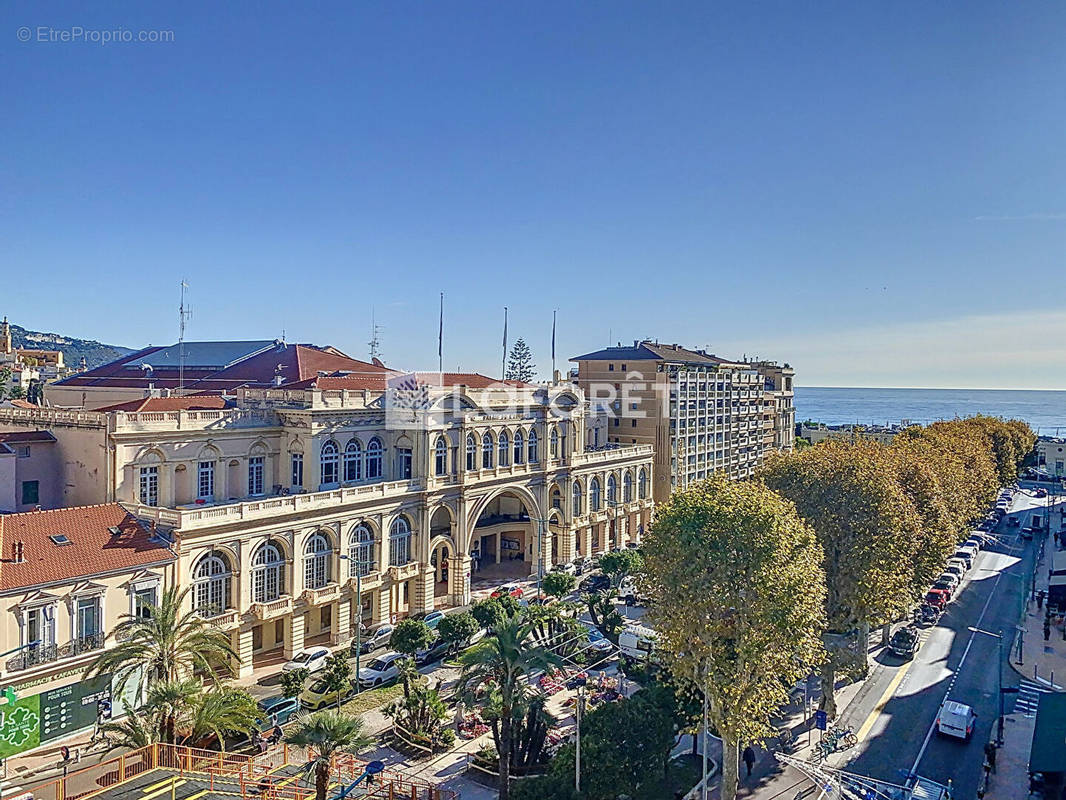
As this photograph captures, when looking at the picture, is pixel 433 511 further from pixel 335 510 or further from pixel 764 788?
pixel 764 788

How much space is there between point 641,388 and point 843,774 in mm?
50004

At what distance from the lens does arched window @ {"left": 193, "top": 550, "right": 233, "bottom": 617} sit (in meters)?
37.2

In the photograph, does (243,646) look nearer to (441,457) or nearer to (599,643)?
(441,457)

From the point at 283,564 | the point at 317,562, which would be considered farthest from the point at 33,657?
the point at 317,562

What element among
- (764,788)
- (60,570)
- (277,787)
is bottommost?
(764,788)

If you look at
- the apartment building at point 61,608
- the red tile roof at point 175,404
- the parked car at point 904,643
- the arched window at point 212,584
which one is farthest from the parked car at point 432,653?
the parked car at point 904,643

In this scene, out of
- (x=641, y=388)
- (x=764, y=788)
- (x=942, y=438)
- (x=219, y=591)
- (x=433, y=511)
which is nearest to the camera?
(x=764, y=788)

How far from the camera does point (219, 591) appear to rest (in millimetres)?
38312

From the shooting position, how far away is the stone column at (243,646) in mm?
38656

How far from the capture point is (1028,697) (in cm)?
3825

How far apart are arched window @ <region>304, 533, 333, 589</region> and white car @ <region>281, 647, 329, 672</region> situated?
371 centimetres

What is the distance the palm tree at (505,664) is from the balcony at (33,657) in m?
17.5

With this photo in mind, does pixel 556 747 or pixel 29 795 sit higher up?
pixel 29 795

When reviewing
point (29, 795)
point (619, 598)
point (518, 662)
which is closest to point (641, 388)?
point (619, 598)
